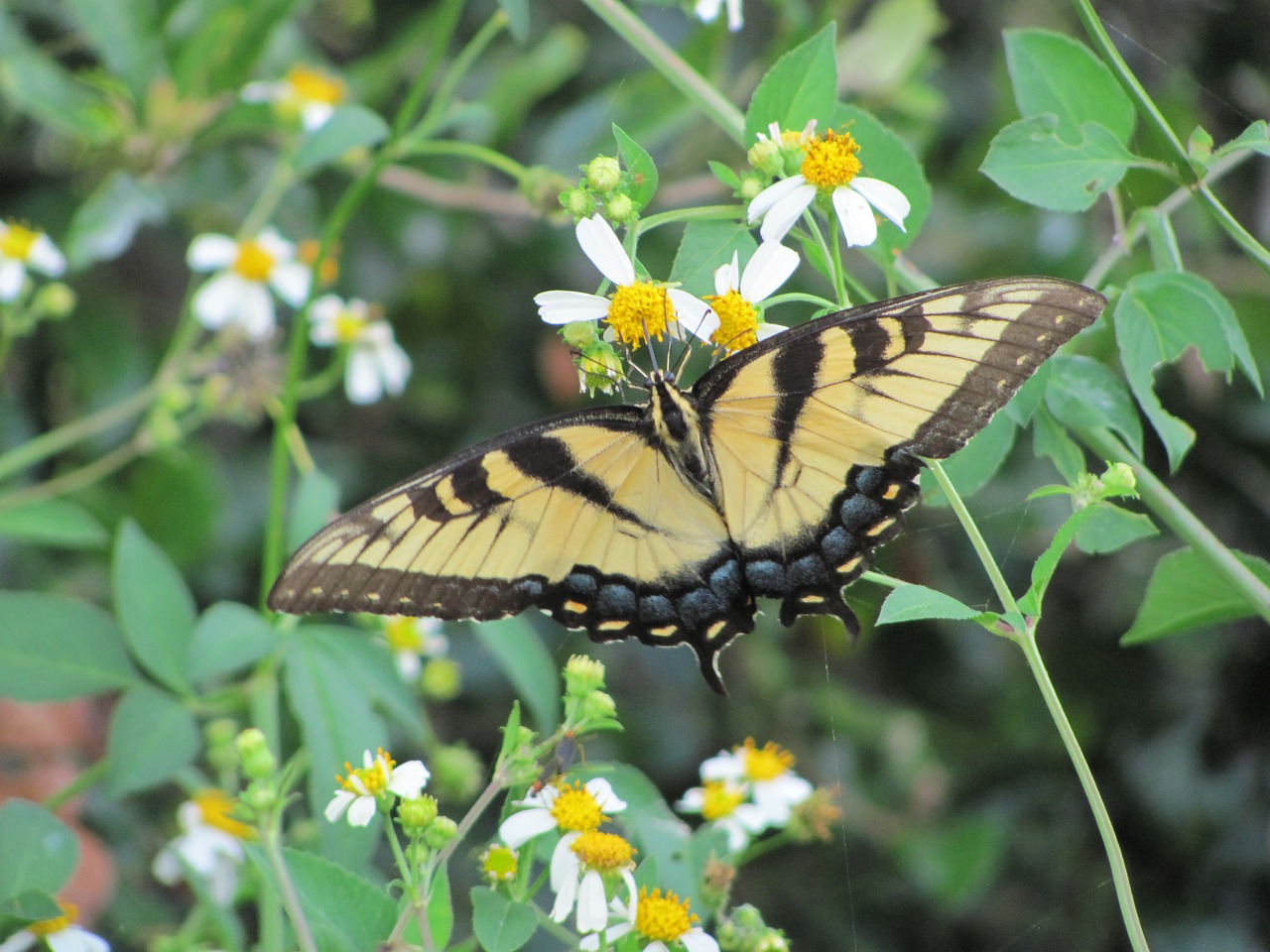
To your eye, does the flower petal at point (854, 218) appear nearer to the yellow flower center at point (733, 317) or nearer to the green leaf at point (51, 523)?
the yellow flower center at point (733, 317)

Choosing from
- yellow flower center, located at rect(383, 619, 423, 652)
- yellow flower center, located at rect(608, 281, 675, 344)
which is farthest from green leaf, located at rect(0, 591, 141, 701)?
yellow flower center, located at rect(608, 281, 675, 344)

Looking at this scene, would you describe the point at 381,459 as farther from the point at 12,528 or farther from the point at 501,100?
the point at 12,528

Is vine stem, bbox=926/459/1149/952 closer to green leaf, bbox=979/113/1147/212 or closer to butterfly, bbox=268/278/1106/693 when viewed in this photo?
butterfly, bbox=268/278/1106/693

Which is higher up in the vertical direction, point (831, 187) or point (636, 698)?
point (831, 187)

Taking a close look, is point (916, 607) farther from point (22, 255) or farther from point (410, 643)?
point (22, 255)

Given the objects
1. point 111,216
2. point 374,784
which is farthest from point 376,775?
point 111,216

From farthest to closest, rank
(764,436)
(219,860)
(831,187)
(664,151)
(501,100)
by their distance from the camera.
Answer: (664,151)
(501,100)
(219,860)
(764,436)
(831,187)

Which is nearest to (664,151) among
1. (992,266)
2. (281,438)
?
(992,266)
